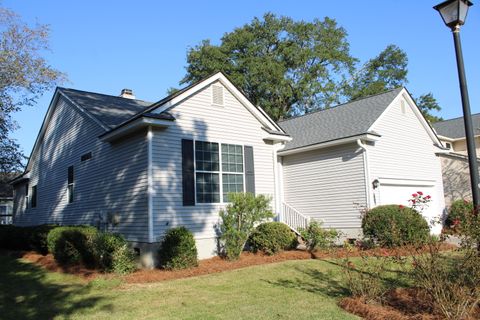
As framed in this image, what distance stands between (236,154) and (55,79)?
34.7ft

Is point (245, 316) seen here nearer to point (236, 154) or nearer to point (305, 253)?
point (305, 253)

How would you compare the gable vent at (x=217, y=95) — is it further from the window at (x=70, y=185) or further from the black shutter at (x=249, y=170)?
the window at (x=70, y=185)

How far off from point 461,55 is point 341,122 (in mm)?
9591

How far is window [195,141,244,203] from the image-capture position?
12.2 metres

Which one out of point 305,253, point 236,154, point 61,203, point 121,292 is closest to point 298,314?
point 121,292

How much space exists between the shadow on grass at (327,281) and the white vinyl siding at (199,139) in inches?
146

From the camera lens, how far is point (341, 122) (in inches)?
658

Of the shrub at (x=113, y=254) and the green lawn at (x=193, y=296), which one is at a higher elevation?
the shrub at (x=113, y=254)

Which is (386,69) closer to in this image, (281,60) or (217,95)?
(281,60)

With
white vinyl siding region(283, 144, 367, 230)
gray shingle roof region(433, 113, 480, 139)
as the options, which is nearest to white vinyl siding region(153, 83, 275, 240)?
white vinyl siding region(283, 144, 367, 230)

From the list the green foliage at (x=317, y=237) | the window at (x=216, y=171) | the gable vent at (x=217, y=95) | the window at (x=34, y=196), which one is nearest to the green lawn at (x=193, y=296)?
the green foliage at (x=317, y=237)

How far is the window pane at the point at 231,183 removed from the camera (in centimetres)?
1272

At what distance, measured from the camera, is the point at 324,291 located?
7465 mm

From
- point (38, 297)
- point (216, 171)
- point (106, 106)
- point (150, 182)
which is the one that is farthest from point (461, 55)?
point (106, 106)
